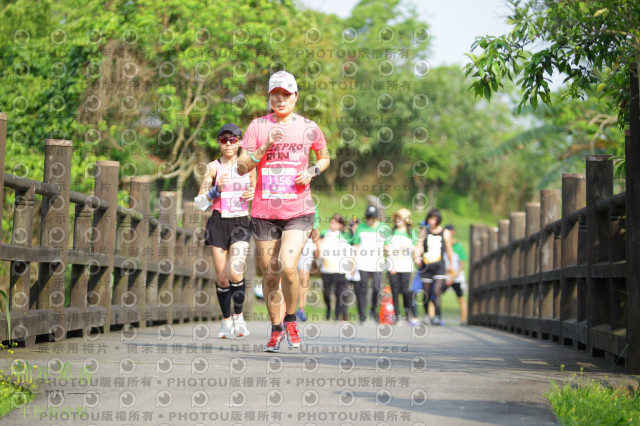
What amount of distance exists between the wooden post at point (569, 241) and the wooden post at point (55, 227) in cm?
466

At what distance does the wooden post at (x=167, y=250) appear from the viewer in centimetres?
1320

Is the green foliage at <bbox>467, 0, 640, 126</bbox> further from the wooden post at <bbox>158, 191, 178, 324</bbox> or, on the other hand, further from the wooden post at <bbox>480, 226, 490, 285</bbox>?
the wooden post at <bbox>480, 226, 490, 285</bbox>

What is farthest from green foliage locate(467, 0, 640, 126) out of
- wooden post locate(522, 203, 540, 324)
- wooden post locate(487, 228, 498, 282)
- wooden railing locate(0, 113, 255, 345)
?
wooden post locate(487, 228, 498, 282)

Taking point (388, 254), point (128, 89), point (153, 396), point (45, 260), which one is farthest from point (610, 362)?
point (128, 89)

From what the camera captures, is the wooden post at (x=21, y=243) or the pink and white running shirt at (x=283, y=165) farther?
the pink and white running shirt at (x=283, y=165)

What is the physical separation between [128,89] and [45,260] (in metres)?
14.8

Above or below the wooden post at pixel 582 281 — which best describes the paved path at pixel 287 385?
below

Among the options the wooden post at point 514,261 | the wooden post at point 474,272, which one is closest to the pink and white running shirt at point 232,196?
the wooden post at point 514,261

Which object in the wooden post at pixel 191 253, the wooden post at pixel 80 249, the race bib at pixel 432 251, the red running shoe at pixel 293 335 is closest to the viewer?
the red running shoe at pixel 293 335

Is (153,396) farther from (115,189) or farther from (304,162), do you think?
(115,189)

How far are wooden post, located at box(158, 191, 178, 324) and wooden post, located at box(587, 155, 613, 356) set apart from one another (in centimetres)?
593

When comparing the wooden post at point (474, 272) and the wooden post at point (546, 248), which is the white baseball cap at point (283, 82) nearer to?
the wooden post at point (546, 248)

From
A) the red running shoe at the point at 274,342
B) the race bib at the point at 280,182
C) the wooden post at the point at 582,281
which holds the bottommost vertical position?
the red running shoe at the point at 274,342

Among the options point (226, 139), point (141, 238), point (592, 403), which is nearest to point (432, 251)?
point (141, 238)
